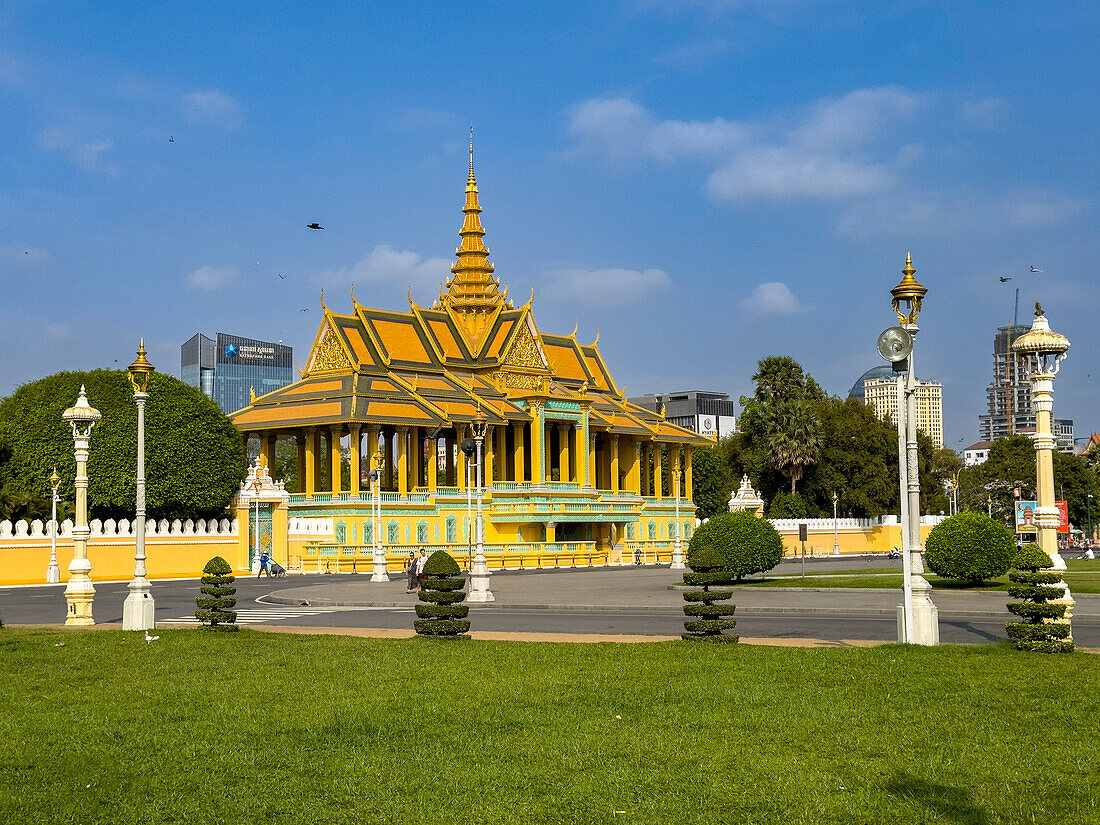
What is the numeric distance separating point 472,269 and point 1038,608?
73.1 m

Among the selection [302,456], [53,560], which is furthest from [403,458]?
[53,560]

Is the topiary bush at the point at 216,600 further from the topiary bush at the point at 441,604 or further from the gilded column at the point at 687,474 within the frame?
the gilded column at the point at 687,474

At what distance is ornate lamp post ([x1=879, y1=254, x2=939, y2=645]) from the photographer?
16.0m

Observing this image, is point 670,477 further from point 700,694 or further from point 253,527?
point 700,694

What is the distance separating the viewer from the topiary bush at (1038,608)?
14.5 m

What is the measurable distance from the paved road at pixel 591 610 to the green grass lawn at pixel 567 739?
21.9ft

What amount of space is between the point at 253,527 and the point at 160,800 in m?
49.1

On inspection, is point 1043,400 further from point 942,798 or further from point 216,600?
point 216,600

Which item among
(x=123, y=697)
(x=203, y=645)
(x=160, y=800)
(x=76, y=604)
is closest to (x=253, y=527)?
(x=76, y=604)

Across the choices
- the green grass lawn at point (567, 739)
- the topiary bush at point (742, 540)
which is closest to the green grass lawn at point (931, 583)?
the topiary bush at point (742, 540)

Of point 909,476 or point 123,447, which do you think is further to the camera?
point 123,447

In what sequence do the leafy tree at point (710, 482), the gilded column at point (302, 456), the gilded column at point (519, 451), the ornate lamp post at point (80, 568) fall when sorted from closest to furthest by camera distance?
the ornate lamp post at point (80, 568) < the gilded column at point (302, 456) < the gilded column at point (519, 451) < the leafy tree at point (710, 482)

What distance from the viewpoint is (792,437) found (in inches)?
3418

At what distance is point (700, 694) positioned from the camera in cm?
1177
